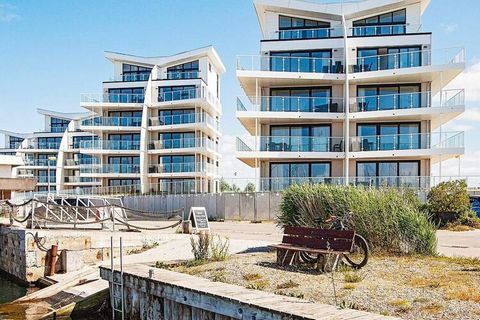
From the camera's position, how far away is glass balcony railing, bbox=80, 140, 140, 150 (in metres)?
54.1

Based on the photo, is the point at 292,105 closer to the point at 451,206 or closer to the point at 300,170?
the point at 300,170

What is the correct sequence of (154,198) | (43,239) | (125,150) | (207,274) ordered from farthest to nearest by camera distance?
(125,150)
(154,198)
(43,239)
(207,274)

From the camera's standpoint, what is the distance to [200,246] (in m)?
13.9

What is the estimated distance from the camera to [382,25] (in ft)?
128

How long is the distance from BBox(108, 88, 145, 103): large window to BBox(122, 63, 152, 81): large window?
6.61ft

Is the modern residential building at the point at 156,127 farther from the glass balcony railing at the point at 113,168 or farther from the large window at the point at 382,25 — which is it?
the large window at the point at 382,25

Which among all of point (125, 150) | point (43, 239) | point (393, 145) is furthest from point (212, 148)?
point (43, 239)

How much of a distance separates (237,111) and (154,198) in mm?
10878

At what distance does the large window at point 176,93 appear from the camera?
5359 cm

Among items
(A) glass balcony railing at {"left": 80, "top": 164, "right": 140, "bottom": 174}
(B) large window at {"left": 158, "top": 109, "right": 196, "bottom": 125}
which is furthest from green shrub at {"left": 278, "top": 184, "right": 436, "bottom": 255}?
(A) glass balcony railing at {"left": 80, "top": 164, "right": 140, "bottom": 174}

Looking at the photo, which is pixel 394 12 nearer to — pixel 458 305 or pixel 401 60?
pixel 401 60

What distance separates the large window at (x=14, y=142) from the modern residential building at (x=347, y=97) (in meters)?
63.0

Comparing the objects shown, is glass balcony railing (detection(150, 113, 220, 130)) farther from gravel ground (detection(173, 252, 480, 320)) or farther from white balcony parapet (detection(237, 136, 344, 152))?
gravel ground (detection(173, 252, 480, 320))

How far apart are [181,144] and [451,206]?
3062 centimetres
